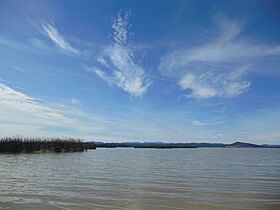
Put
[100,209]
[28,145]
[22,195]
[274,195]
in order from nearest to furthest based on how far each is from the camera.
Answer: [100,209] < [22,195] < [274,195] < [28,145]

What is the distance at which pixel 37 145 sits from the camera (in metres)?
49.9

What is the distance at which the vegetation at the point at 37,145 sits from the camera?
151 ft

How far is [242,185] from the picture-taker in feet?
48.9

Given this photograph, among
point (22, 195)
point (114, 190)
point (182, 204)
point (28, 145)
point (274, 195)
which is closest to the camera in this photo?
point (182, 204)

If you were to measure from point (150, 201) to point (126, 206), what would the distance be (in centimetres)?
119

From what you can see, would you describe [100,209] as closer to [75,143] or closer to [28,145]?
[28,145]

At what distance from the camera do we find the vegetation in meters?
46.0

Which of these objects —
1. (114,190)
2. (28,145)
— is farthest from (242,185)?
(28,145)

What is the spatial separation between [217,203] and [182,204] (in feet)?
3.96

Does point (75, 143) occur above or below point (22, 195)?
above

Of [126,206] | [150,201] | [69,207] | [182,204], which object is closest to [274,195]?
[182,204]

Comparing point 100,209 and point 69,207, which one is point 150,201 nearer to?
point 100,209

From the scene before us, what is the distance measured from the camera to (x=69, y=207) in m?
9.18

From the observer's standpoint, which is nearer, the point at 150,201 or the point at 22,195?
the point at 150,201
